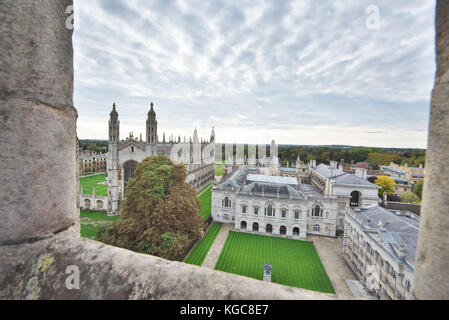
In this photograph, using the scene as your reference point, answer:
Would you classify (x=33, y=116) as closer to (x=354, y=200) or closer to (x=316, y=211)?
(x=316, y=211)

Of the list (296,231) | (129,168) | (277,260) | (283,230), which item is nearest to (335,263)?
(277,260)

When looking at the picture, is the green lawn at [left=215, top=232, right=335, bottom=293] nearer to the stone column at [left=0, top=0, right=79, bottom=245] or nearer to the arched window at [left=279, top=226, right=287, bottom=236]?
the arched window at [left=279, top=226, right=287, bottom=236]

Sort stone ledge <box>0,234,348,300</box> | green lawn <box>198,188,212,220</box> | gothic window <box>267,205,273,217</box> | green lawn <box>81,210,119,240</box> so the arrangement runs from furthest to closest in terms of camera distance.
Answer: green lawn <box>198,188,212,220</box>, gothic window <box>267,205,273,217</box>, green lawn <box>81,210,119,240</box>, stone ledge <box>0,234,348,300</box>

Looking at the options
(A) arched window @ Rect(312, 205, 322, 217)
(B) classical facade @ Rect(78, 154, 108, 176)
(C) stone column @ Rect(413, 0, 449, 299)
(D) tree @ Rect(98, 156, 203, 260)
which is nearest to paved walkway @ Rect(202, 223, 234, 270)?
(D) tree @ Rect(98, 156, 203, 260)

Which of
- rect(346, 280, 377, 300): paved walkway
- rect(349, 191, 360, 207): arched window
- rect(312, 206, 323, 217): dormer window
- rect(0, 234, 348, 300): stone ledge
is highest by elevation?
rect(0, 234, 348, 300): stone ledge

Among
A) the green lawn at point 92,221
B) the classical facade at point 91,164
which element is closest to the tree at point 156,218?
the green lawn at point 92,221

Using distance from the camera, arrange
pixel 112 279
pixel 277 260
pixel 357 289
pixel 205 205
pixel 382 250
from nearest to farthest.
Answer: pixel 112 279
pixel 382 250
pixel 357 289
pixel 277 260
pixel 205 205
